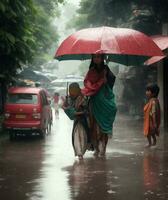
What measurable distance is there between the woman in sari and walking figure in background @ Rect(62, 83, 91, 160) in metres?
0.16

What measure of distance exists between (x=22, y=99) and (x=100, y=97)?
22.3ft

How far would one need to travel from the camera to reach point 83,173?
29.6 ft

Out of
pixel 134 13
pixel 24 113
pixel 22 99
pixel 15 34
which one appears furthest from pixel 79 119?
pixel 134 13

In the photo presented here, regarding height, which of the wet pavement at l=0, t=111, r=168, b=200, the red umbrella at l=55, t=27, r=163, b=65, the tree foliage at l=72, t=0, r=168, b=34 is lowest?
the wet pavement at l=0, t=111, r=168, b=200

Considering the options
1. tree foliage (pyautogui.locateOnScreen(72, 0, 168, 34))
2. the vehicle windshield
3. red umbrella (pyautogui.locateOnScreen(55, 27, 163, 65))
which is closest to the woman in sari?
red umbrella (pyautogui.locateOnScreen(55, 27, 163, 65))

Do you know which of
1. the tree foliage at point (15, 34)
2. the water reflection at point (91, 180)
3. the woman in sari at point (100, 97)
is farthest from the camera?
the tree foliage at point (15, 34)

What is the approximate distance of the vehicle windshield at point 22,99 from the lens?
55.9 feet

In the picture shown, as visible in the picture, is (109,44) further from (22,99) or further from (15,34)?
(22,99)

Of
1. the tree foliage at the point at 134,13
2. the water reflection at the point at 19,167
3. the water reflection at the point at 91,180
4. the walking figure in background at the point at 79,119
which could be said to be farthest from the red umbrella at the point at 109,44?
the tree foliage at the point at 134,13

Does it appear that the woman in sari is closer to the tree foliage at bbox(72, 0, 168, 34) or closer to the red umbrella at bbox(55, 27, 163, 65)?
the red umbrella at bbox(55, 27, 163, 65)

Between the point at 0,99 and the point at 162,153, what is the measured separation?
10.6 m

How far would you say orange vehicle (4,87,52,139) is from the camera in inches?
656

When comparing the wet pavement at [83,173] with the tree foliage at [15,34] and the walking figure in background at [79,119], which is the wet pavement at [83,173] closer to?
the walking figure in background at [79,119]

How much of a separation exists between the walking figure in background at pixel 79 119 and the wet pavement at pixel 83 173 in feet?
1.08
